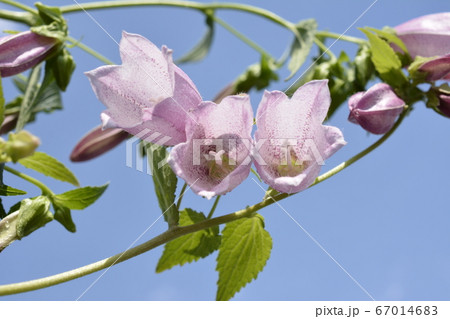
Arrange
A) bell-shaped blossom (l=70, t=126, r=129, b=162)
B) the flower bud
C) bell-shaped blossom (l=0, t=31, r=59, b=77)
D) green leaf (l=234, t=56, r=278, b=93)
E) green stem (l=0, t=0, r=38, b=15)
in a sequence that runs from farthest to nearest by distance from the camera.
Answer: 1. green leaf (l=234, t=56, r=278, b=93)
2. bell-shaped blossom (l=70, t=126, r=129, b=162)
3. green stem (l=0, t=0, r=38, b=15)
4. bell-shaped blossom (l=0, t=31, r=59, b=77)
5. the flower bud

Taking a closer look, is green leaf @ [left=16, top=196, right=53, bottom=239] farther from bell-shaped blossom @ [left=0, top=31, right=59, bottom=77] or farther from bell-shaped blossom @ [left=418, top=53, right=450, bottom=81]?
bell-shaped blossom @ [left=418, top=53, right=450, bottom=81]

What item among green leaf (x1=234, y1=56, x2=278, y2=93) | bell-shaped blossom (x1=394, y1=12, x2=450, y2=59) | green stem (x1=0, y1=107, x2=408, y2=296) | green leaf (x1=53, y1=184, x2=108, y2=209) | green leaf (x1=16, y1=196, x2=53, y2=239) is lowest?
green leaf (x1=234, y1=56, x2=278, y2=93)

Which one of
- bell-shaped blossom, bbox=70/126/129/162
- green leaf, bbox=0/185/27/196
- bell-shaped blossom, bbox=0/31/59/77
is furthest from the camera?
bell-shaped blossom, bbox=70/126/129/162

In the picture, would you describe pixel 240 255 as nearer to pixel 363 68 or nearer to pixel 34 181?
pixel 34 181

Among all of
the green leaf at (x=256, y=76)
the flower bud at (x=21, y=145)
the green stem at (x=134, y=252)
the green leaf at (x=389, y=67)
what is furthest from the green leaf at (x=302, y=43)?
the flower bud at (x=21, y=145)

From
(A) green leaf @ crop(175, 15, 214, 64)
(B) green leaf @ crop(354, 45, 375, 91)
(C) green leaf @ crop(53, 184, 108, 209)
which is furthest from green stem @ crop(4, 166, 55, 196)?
(A) green leaf @ crop(175, 15, 214, 64)

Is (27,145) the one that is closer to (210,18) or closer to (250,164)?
(250,164)
